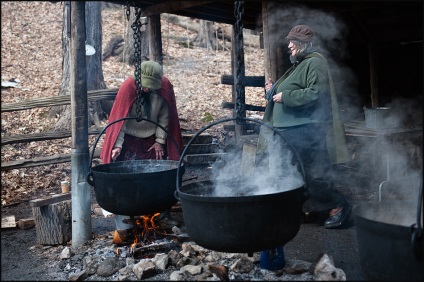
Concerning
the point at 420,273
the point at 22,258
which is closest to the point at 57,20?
the point at 22,258

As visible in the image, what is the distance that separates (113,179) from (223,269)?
1242 mm

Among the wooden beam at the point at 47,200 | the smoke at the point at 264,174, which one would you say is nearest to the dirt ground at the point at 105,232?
the wooden beam at the point at 47,200

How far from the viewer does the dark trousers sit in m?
4.93

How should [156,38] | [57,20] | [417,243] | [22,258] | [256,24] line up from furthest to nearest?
[57,20], [256,24], [156,38], [22,258], [417,243]

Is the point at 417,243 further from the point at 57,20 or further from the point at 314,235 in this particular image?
the point at 57,20

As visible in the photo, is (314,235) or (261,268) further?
(314,235)

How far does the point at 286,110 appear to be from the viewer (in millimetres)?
4965

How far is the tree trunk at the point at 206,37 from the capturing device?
56.0 feet

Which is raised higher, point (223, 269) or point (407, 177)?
point (407, 177)

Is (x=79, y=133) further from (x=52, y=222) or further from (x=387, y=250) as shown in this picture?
(x=387, y=250)

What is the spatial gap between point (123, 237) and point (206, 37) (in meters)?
13.4

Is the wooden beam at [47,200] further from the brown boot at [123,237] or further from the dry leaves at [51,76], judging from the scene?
the dry leaves at [51,76]

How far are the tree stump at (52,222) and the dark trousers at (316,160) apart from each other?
2509mm

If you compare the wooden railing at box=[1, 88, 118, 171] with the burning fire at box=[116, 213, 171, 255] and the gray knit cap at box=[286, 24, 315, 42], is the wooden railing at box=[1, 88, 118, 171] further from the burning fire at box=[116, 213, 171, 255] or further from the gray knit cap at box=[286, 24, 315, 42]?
the gray knit cap at box=[286, 24, 315, 42]
